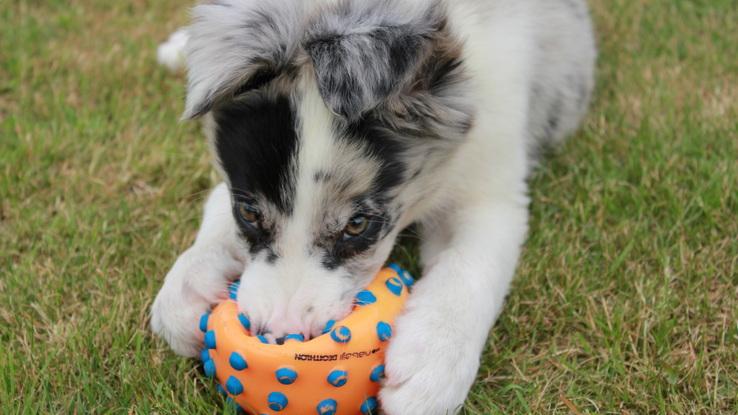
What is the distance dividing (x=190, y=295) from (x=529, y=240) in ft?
4.52

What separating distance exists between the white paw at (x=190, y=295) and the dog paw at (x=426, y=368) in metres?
0.65

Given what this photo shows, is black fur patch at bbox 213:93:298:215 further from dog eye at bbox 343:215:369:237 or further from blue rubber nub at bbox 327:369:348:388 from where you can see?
blue rubber nub at bbox 327:369:348:388

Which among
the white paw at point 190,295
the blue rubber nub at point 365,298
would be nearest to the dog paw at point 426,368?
the blue rubber nub at point 365,298

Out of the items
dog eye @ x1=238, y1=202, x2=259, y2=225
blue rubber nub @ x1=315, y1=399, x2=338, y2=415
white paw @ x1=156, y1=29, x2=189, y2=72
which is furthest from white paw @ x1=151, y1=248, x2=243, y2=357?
white paw @ x1=156, y1=29, x2=189, y2=72

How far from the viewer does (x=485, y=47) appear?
10.3 ft

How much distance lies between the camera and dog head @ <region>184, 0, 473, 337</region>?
2.47 metres

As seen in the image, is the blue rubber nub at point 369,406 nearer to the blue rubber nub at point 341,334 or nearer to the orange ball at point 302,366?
the orange ball at point 302,366

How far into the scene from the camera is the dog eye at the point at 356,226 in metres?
2.64

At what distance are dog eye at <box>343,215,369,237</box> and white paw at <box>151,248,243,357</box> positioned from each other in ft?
1.54

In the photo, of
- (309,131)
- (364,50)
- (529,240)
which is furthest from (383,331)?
(529,240)

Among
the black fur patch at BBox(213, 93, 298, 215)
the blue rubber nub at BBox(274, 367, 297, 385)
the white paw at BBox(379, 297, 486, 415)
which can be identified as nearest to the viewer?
the blue rubber nub at BBox(274, 367, 297, 385)

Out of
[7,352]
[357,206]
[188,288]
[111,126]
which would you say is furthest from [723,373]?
[111,126]

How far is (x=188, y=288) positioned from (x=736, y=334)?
183 centimetres

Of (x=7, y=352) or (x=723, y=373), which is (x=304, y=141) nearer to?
(x=7, y=352)
